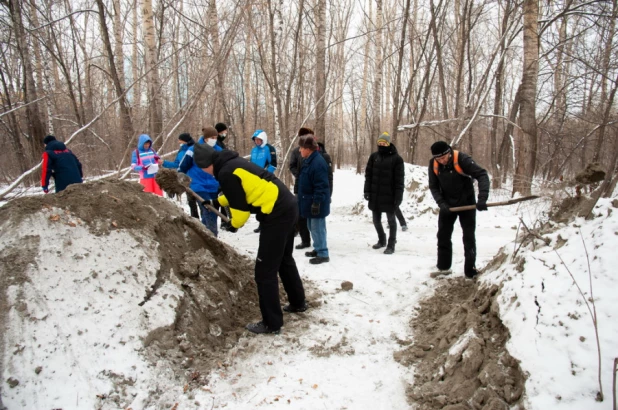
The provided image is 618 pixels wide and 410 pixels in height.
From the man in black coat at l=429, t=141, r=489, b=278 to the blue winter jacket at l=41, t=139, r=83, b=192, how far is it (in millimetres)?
5682

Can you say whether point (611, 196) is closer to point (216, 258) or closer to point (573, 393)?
point (573, 393)

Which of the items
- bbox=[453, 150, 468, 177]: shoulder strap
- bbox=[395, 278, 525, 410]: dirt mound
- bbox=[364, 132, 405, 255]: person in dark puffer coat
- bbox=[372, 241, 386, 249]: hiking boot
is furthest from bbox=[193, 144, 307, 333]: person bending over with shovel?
bbox=[372, 241, 386, 249]: hiking boot

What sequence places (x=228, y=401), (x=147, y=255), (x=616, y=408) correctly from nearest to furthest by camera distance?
(x=616, y=408) < (x=228, y=401) < (x=147, y=255)

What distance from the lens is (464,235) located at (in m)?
4.50

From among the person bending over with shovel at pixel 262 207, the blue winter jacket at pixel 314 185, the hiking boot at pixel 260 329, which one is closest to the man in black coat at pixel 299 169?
the blue winter jacket at pixel 314 185

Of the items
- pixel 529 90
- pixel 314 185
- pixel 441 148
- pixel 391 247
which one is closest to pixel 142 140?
pixel 314 185

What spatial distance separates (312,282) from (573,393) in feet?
10.1

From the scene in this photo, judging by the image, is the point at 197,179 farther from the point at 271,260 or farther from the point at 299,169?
the point at 271,260

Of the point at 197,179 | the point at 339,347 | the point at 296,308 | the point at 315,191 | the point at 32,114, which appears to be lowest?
the point at 339,347

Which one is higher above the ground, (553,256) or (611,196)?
(611,196)

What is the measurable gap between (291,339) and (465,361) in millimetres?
1480

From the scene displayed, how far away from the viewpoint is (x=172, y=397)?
8.61ft

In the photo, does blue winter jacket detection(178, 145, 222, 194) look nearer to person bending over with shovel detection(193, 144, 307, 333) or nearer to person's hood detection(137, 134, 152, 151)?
person's hood detection(137, 134, 152, 151)

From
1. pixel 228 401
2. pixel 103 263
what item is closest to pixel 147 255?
pixel 103 263
